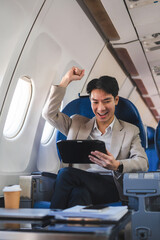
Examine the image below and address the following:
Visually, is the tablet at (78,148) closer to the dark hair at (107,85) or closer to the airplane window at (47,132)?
the dark hair at (107,85)

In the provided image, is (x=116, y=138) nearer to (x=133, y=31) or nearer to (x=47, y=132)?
(x=47, y=132)

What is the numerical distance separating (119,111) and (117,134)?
0.30 m

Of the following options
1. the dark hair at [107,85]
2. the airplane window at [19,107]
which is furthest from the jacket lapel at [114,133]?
the airplane window at [19,107]

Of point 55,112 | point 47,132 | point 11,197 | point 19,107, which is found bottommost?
point 11,197

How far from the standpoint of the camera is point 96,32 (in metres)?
4.04

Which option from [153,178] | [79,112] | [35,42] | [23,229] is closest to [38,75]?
[35,42]

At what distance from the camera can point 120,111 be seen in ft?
9.74

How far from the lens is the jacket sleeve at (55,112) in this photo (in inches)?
115

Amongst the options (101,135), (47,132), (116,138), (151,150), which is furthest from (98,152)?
(151,150)

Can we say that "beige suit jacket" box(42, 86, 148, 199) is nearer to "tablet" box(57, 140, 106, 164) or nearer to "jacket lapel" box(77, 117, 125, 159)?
"jacket lapel" box(77, 117, 125, 159)

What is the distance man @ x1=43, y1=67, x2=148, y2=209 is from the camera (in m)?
2.19

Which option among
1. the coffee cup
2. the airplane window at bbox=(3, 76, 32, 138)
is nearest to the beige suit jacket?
the airplane window at bbox=(3, 76, 32, 138)

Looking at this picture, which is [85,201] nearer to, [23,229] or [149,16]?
[23,229]

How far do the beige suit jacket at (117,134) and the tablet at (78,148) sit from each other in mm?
253
